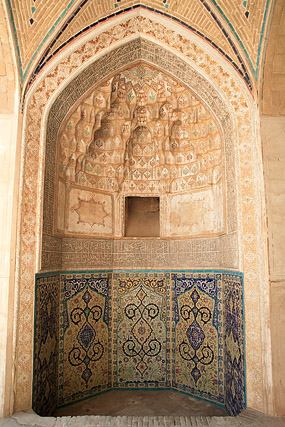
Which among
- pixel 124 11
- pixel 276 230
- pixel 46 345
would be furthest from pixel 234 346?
pixel 124 11

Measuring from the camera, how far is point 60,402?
15.4 ft

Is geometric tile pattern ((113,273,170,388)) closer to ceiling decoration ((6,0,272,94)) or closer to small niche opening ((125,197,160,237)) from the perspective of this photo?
small niche opening ((125,197,160,237))

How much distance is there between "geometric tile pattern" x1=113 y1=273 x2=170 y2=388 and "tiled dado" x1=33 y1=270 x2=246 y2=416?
14mm

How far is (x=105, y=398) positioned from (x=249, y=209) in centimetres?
331

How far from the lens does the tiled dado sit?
4.39m

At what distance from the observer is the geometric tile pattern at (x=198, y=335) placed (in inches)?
191

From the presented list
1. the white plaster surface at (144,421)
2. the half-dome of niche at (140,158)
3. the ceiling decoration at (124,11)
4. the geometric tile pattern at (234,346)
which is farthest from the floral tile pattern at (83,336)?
the ceiling decoration at (124,11)

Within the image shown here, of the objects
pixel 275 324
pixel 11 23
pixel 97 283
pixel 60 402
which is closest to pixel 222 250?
pixel 275 324

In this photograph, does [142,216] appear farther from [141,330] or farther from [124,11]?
[124,11]

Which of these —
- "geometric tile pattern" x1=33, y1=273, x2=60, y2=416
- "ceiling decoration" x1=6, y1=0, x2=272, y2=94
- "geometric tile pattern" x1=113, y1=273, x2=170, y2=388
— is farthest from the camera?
"geometric tile pattern" x1=113, y1=273, x2=170, y2=388

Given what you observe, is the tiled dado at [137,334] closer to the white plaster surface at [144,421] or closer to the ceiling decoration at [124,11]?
the white plaster surface at [144,421]

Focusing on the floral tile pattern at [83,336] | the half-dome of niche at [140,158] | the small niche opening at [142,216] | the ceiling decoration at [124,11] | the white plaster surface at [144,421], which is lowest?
the white plaster surface at [144,421]

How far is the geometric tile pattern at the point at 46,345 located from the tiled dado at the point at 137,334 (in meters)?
0.01

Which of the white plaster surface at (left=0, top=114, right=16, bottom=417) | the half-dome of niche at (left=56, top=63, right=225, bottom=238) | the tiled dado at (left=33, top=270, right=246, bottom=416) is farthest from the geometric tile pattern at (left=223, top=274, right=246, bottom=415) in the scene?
the white plaster surface at (left=0, top=114, right=16, bottom=417)
